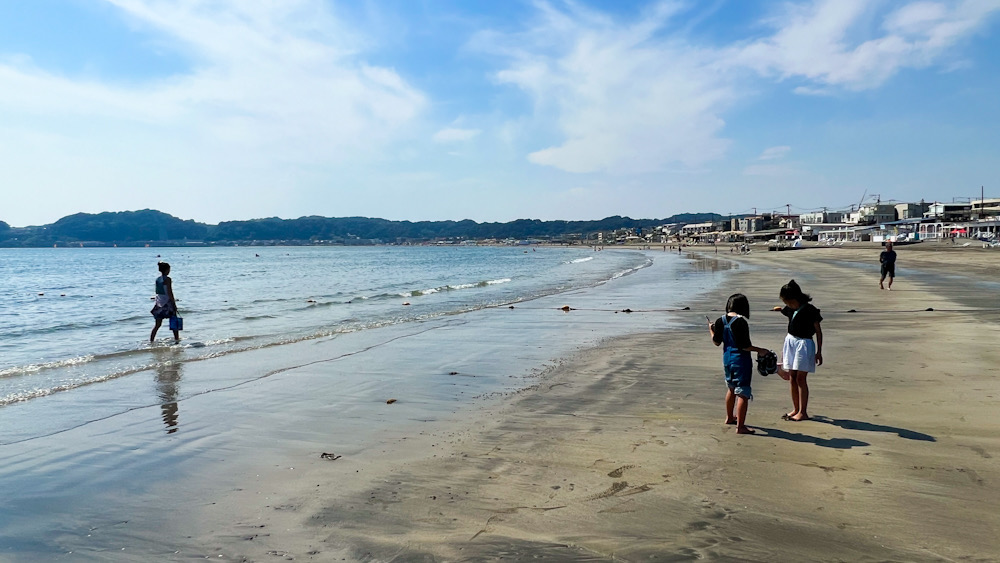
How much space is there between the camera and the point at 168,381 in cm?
990

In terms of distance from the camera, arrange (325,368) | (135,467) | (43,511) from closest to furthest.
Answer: (43,511) → (135,467) → (325,368)

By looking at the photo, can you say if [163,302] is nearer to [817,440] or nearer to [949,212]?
[817,440]

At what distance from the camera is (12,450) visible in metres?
6.34

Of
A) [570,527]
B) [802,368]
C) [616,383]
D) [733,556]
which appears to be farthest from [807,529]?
[616,383]

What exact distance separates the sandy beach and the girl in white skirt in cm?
27

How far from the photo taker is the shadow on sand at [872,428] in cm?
573

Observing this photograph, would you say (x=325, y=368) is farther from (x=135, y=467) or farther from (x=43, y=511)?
(x=43, y=511)

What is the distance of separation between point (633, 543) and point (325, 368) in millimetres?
7714

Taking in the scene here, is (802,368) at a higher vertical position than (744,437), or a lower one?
higher

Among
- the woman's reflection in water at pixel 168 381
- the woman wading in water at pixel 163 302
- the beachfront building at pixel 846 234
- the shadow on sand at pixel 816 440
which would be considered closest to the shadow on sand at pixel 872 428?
the shadow on sand at pixel 816 440

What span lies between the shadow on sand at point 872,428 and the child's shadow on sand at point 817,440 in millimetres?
449

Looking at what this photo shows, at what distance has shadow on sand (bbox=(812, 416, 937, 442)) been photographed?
18.8 feet

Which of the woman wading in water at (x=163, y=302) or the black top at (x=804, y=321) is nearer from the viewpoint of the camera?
the black top at (x=804, y=321)

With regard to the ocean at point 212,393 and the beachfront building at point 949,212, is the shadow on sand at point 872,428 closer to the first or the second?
the ocean at point 212,393
